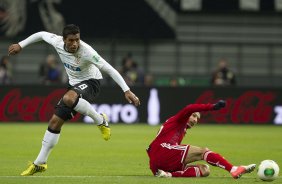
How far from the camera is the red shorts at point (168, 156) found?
11688 millimetres

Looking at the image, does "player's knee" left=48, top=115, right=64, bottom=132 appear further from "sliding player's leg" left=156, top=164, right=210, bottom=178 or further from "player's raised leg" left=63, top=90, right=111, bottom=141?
"sliding player's leg" left=156, top=164, right=210, bottom=178

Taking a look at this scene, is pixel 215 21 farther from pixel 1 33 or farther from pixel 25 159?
pixel 25 159

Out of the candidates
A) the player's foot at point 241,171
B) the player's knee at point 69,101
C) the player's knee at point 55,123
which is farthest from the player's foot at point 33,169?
the player's foot at point 241,171

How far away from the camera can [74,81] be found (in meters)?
12.6

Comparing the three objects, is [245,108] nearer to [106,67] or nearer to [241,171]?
[106,67]

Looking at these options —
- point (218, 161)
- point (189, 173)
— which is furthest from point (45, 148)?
point (218, 161)

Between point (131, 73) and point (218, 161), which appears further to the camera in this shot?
point (131, 73)

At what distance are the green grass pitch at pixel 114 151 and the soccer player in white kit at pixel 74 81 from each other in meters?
0.54

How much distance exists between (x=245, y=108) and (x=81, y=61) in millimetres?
14956

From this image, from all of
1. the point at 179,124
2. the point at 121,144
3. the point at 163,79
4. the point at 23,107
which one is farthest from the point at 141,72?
the point at 179,124

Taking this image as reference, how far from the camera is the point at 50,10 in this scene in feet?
95.5

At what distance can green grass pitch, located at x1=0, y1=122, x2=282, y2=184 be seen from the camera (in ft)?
38.2

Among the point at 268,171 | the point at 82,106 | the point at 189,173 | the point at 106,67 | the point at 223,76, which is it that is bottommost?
the point at 189,173

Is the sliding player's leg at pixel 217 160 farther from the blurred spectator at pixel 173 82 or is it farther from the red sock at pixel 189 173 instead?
the blurred spectator at pixel 173 82
